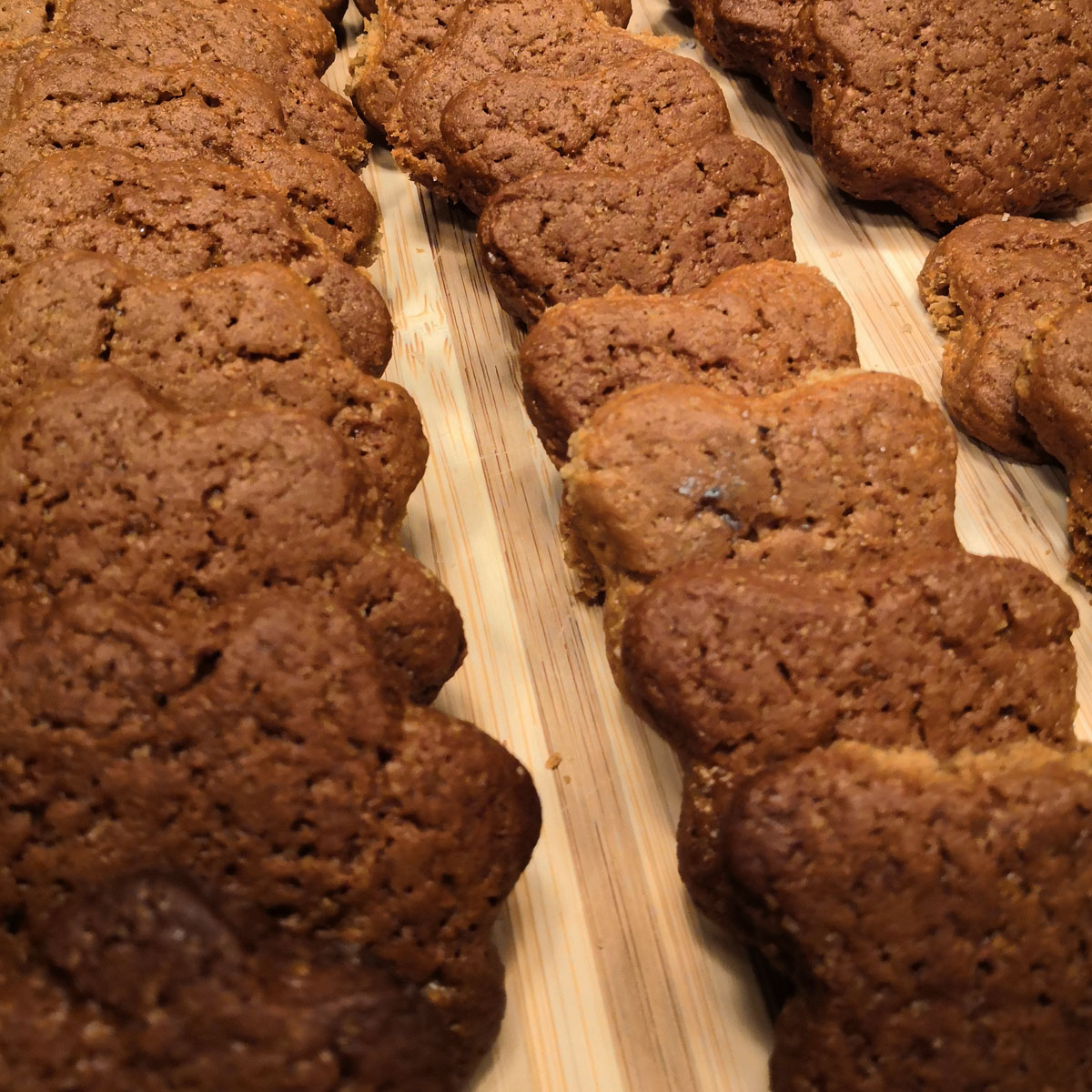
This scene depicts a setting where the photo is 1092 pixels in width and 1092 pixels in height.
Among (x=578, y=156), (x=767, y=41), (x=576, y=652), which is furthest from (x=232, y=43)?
(x=576, y=652)

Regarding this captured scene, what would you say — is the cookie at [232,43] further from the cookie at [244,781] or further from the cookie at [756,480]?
the cookie at [244,781]

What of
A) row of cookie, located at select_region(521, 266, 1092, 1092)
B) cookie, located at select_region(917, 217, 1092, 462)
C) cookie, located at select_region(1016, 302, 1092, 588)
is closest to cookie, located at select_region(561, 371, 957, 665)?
row of cookie, located at select_region(521, 266, 1092, 1092)

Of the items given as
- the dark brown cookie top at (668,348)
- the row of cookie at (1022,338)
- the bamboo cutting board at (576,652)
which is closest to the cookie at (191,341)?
the dark brown cookie top at (668,348)

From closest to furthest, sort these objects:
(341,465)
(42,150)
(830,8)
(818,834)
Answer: (818,834) → (341,465) → (42,150) → (830,8)

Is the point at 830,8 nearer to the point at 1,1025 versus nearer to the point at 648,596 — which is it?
the point at 648,596

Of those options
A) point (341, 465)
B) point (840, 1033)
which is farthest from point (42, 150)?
point (840, 1033)

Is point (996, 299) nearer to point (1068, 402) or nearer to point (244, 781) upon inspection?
point (1068, 402)
